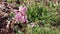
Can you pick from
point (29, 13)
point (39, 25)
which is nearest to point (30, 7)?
point (29, 13)

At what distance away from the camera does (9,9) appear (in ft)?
17.5

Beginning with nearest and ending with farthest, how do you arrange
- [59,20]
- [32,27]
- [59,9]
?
[32,27] < [59,20] < [59,9]

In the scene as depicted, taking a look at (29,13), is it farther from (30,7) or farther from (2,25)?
(2,25)

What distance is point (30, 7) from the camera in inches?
211

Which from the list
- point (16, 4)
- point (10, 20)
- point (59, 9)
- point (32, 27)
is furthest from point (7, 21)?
point (59, 9)

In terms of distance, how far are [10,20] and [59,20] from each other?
1040 millimetres

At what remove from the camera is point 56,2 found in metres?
5.75

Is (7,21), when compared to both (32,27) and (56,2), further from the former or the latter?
(56,2)

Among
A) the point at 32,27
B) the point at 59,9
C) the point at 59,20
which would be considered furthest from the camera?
the point at 59,9

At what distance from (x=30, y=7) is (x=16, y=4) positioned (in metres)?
0.47

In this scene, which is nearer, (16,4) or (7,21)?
(7,21)

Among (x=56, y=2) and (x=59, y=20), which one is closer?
(x=59, y=20)

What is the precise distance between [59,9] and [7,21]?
130 centimetres

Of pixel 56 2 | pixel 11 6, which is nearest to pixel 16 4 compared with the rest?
pixel 11 6
